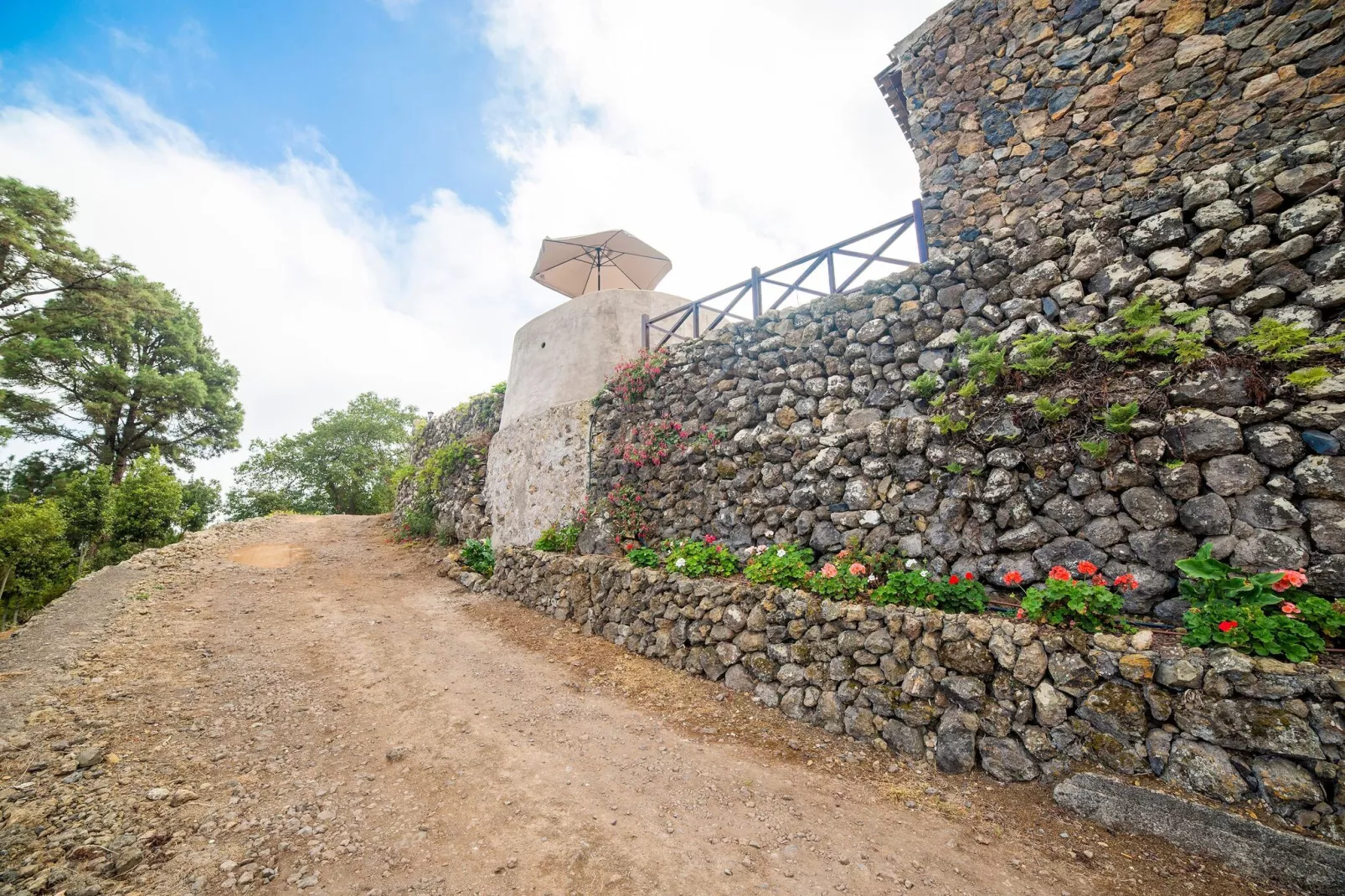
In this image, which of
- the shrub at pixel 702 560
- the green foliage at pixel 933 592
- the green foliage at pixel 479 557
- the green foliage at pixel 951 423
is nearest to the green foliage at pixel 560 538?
the green foliage at pixel 479 557

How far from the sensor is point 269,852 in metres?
3.02

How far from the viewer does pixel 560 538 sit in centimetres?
890

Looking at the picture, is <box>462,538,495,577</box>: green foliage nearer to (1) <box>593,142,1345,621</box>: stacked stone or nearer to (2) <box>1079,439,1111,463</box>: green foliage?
(1) <box>593,142,1345,621</box>: stacked stone

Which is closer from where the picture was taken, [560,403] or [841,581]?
[841,581]

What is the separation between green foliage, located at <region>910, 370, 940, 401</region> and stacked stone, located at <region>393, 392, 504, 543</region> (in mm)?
9231

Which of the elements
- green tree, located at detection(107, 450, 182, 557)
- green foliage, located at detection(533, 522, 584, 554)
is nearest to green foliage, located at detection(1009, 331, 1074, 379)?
green foliage, located at detection(533, 522, 584, 554)

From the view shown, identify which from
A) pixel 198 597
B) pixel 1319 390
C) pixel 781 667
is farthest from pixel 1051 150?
pixel 198 597

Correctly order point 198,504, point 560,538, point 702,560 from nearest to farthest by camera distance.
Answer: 1. point 702,560
2. point 560,538
3. point 198,504

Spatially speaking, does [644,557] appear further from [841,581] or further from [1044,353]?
[1044,353]

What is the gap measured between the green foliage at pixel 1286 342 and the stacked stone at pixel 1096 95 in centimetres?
189

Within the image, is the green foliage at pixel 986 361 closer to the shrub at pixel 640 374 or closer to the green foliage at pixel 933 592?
the green foliage at pixel 933 592

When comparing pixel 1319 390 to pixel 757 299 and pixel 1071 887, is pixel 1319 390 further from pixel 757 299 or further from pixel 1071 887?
pixel 757 299

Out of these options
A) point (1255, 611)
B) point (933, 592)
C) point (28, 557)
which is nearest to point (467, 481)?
point (933, 592)

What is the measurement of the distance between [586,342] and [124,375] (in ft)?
63.8
